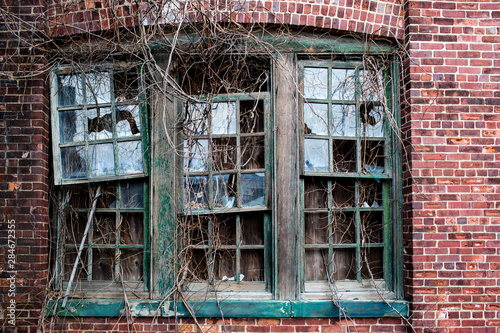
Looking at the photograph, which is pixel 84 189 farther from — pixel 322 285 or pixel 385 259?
pixel 385 259

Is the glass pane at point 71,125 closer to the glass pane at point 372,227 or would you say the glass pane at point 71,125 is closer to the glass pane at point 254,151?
the glass pane at point 254,151

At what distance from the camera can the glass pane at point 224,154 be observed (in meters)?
3.58

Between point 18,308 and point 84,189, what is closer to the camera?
point 18,308

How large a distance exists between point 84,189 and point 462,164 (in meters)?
3.68

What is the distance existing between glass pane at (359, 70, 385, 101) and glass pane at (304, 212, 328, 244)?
125 centimetres

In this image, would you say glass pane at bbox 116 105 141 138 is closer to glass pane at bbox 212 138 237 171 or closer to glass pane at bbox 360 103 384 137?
glass pane at bbox 212 138 237 171

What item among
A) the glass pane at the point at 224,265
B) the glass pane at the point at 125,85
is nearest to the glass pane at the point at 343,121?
the glass pane at the point at 224,265

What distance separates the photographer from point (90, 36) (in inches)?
140

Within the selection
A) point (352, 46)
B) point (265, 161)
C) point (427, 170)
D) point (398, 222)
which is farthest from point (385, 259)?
point (352, 46)

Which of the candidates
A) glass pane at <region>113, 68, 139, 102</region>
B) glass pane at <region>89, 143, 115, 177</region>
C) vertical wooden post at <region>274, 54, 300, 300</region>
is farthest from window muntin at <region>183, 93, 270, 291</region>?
glass pane at <region>89, 143, 115, 177</region>

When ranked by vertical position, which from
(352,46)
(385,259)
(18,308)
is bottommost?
(18,308)

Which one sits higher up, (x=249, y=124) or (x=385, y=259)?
(x=249, y=124)

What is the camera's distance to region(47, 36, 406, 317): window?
3.50 metres

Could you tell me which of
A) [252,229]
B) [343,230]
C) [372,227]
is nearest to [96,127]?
[252,229]
